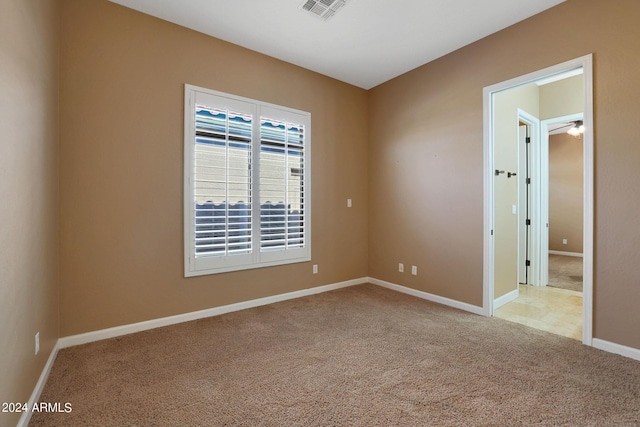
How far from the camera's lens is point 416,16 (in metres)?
2.86

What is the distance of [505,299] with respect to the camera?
3773 millimetres

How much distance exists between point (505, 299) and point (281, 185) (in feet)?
10.5

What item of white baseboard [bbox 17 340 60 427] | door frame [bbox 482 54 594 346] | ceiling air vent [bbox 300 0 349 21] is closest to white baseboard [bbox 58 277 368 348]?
white baseboard [bbox 17 340 60 427]

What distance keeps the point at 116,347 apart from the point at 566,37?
4.81 m

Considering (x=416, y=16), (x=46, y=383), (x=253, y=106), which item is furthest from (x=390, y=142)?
(x=46, y=383)

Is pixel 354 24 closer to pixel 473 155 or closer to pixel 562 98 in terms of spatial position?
pixel 473 155

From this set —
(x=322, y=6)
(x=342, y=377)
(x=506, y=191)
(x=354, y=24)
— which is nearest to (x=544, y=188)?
(x=506, y=191)

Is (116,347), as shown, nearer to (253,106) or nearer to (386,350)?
(386,350)

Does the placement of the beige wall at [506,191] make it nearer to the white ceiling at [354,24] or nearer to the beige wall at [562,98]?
the beige wall at [562,98]

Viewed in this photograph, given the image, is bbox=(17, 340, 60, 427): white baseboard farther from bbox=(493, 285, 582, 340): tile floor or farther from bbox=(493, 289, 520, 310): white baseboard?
bbox=(493, 289, 520, 310): white baseboard

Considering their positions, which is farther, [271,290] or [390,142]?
[390,142]

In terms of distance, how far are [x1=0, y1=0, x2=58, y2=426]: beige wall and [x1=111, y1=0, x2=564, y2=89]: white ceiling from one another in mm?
1217

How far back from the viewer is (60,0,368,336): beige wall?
8.42 feet

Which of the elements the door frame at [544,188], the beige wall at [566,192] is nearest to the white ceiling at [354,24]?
the door frame at [544,188]
